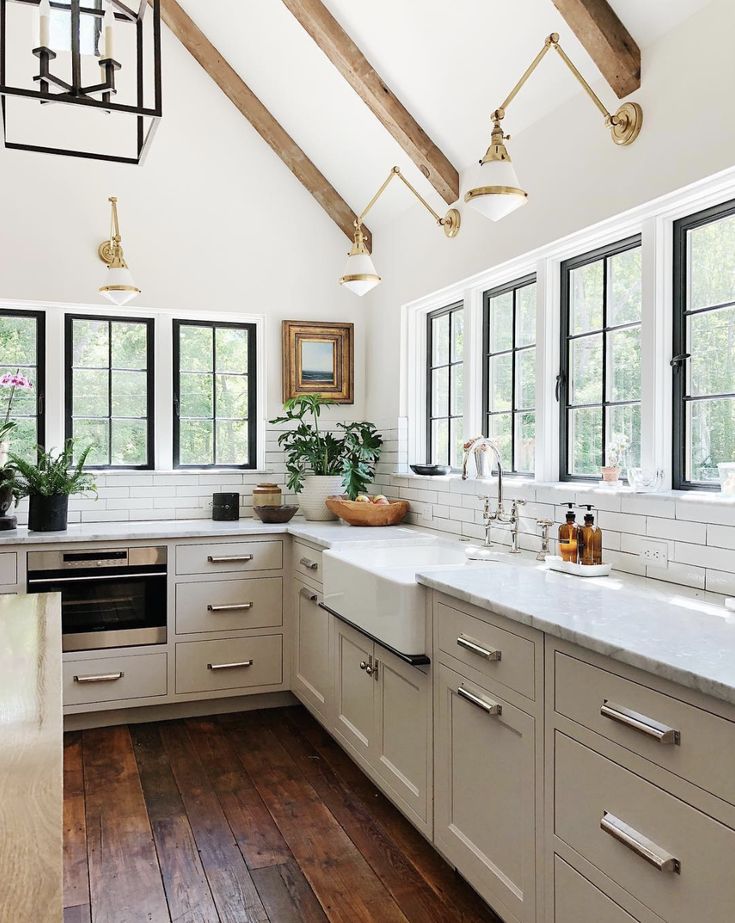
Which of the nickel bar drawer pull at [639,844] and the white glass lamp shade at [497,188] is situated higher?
the white glass lamp shade at [497,188]

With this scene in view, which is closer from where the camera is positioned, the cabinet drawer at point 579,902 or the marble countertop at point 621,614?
the marble countertop at point 621,614

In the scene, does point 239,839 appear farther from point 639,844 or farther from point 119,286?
point 119,286

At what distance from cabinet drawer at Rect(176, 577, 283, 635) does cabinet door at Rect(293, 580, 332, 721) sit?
137 mm

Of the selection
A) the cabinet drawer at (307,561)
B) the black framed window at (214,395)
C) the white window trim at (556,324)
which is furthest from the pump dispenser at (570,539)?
the black framed window at (214,395)

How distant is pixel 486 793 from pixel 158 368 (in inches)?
130

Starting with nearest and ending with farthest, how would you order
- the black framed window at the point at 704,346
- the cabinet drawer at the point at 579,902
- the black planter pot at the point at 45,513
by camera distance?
1. the cabinet drawer at the point at 579,902
2. the black framed window at the point at 704,346
3. the black planter pot at the point at 45,513

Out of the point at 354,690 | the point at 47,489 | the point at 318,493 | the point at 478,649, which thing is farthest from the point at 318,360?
the point at 478,649

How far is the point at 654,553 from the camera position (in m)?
2.66

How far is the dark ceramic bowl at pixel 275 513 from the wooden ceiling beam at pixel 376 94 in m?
1.86

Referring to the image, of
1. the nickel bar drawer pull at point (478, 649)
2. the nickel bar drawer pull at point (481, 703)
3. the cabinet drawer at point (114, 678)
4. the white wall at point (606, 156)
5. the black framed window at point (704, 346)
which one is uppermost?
the white wall at point (606, 156)

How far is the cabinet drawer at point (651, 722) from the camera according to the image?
4.70 ft

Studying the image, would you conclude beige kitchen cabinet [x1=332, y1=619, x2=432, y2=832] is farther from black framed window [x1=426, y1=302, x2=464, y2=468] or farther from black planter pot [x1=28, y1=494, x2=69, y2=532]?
black planter pot [x1=28, y1=494, x2=69, y2=532]

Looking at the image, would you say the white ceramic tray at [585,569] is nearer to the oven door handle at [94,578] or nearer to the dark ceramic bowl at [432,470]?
the dark ceramic bowl at [432,470]

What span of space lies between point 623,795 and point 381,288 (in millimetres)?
3786
